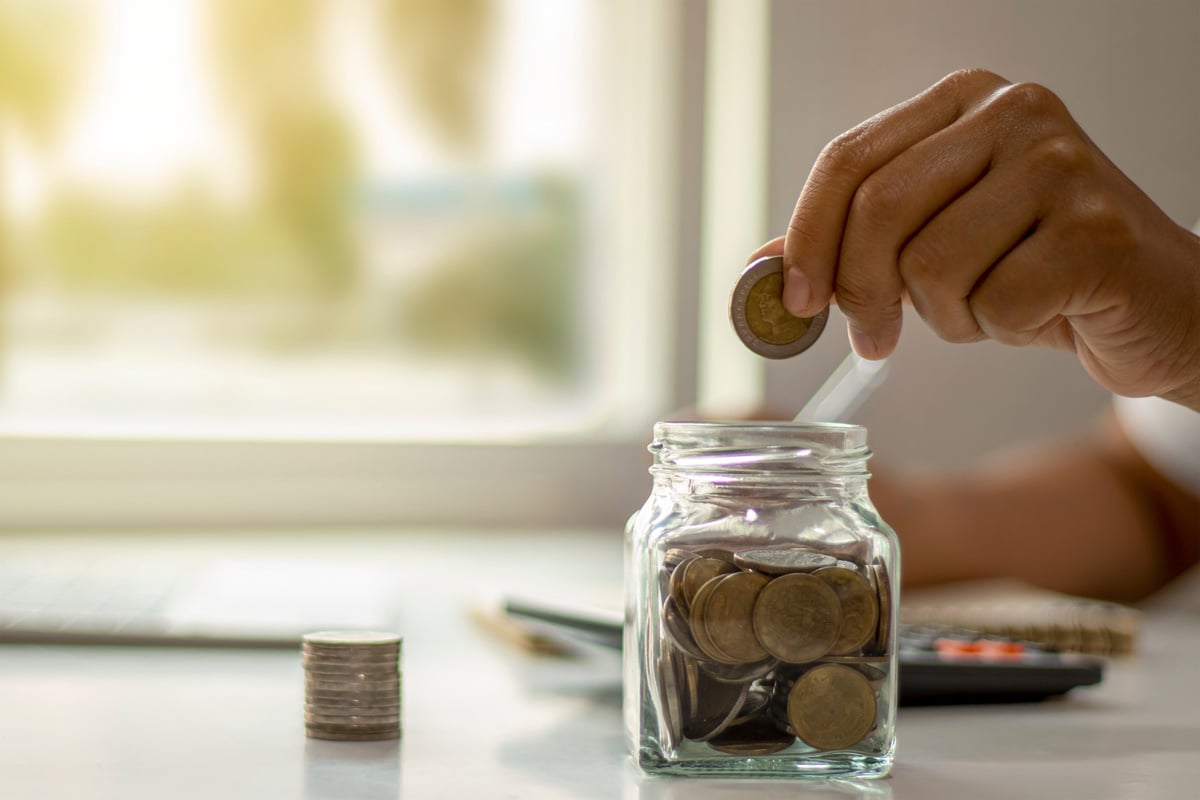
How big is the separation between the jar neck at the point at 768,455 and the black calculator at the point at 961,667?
202 millimetres

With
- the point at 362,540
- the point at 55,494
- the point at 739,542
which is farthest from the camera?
the point at 55,494

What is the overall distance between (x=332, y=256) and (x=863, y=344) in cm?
184

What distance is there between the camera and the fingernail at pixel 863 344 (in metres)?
0.77

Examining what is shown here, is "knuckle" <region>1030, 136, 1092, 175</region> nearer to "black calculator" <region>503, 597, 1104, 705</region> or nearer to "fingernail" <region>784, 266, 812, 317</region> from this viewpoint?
"fingernail" <region>784, 266, 812, 317</region>

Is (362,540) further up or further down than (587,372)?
further down

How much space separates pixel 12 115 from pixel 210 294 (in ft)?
1.42

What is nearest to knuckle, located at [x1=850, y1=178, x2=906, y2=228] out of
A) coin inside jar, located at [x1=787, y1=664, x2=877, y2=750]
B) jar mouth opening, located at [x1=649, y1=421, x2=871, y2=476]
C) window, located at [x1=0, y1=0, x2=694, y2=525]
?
jar mouth opening, located at [x1=649, y1=421, x2=871, y2=476]

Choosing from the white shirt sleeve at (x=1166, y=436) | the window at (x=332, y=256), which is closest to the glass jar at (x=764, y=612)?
the white shirt sleeve at (x=1166, y=436)

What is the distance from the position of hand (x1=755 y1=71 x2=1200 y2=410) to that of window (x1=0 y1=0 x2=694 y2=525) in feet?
5.93

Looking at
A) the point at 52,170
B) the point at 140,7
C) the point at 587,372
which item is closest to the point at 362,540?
the point at 587,372

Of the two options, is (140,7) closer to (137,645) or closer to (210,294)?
(210,294)

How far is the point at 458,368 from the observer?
2549 millimetres

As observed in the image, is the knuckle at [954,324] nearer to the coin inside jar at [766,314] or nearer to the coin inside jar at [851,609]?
the coin inside jar at [766,314]

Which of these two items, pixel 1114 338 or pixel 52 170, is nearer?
pixel 1114 338
